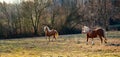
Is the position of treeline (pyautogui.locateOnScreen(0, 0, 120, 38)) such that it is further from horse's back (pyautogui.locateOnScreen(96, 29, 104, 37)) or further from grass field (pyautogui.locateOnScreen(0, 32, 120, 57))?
horse's back (pyautogui.locateOnScreen(96, 29, 104, 37))

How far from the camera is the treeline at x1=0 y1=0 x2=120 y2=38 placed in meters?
49.1

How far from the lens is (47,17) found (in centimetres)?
5175

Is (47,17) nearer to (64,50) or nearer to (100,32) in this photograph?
(100,32)

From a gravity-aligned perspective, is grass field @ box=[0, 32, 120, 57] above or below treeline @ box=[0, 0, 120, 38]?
above

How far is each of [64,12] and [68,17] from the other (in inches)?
48.1

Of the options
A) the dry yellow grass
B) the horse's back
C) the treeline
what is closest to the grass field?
the dry yellow grass

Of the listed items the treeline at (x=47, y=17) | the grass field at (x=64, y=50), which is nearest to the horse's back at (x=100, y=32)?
the grass field at (x=64, y=50)

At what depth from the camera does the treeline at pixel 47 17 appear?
49.1 metres

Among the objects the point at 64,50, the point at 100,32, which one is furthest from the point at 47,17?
the point at 64,50

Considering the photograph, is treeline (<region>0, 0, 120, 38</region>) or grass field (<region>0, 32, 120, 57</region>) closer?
grass field (<region>0, 32, 120, 57</region>)

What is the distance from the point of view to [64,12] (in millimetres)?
53906

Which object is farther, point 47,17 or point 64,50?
point 47,17

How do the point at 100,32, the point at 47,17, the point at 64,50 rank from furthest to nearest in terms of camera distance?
1. the point at 47,17
2. the point at 100,32
3. the point at 64,50

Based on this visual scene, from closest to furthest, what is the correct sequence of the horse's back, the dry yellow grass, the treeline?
the dry yellow grass, the horse's back, the treeline
